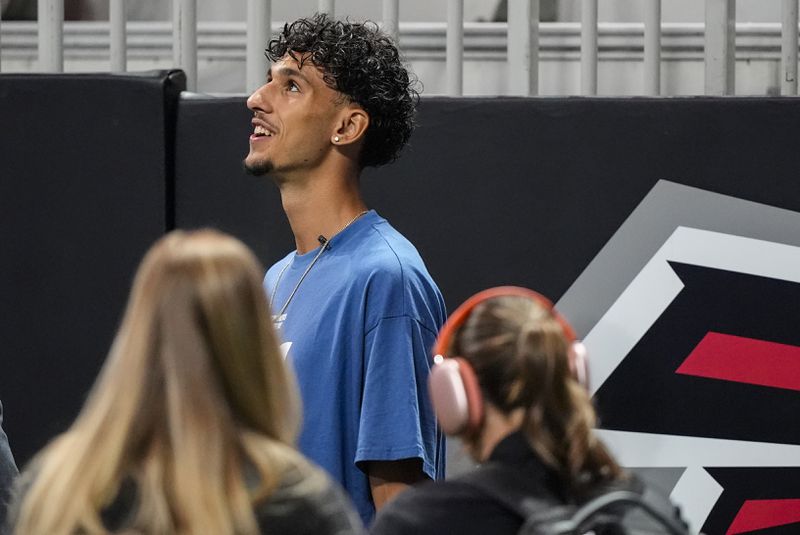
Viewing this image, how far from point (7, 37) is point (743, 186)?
2718mm

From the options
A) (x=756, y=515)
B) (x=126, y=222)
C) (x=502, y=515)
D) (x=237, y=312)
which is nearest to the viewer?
(x=237, y=312)

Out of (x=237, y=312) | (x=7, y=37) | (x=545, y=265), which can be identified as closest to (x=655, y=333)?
(x=545, y=265)

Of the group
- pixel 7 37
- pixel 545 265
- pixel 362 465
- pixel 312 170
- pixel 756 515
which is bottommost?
pixel 756 515

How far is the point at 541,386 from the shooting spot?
5.61 feet

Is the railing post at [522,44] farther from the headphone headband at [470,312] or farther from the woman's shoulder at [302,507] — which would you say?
the woman's shoulder at [302,507]

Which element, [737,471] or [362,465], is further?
[737,471]

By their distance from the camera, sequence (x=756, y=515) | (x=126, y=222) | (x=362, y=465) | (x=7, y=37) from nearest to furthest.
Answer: (x=362, y=465) < (x=756, y=515) < (x=126, y=222) < (x=7, y=37)

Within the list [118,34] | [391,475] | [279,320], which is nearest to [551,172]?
[279,320]

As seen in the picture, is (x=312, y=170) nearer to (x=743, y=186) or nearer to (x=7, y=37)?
(x=743, y=186)

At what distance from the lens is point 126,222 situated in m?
3.24

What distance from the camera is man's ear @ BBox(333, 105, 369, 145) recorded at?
9.19 ft

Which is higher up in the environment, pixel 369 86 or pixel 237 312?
pixel 369 86

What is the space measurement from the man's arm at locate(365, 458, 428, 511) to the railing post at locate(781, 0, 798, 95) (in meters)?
1.52

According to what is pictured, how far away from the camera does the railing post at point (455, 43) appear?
3.57 metres
